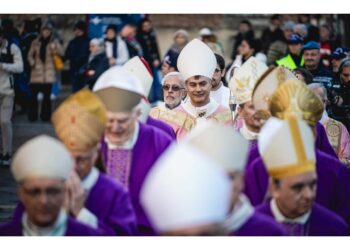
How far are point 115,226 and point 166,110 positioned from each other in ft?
14.3

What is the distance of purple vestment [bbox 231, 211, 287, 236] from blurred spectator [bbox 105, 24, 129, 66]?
44.0 feet

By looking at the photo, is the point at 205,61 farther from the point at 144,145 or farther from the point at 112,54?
the point at 112,54

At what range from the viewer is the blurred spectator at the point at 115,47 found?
21.8 meters

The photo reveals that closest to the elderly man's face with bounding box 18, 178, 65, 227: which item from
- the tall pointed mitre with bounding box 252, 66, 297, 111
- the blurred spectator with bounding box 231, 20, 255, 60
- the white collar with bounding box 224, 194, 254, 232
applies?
the white collar with bounding box 224, 194, 254, 232

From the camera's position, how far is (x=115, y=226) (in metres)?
8.90

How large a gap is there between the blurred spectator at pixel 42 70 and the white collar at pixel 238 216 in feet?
45.8

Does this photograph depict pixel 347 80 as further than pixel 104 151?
Yes

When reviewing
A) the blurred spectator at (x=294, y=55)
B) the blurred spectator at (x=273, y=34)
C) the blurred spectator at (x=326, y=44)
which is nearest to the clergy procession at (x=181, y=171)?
the blurred spectator at (x=294, y=55)

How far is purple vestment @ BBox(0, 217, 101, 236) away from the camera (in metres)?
8.00

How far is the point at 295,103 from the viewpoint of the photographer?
1009cm

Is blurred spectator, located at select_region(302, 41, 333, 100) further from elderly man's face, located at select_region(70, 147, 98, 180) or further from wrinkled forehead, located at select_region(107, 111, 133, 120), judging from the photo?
elderly man's face, located at select_region(70, 147, 98, 180)

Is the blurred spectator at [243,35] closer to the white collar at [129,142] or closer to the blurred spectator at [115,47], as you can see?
the blurred spectator at [115,47]

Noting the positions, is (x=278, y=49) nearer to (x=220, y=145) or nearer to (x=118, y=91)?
(x=118, y=91)

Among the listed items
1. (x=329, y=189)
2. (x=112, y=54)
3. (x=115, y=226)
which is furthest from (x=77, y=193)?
(x=112, y=54)
